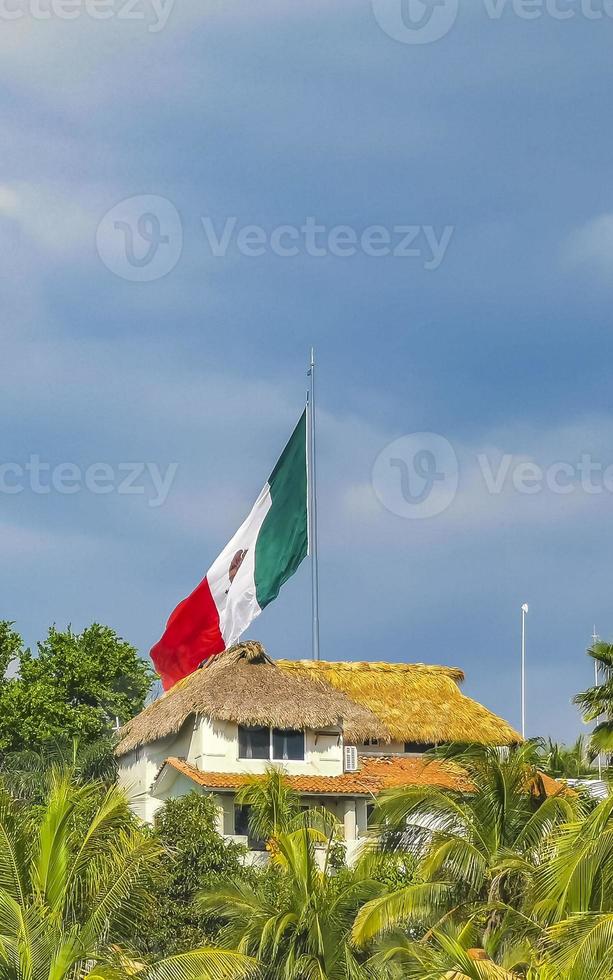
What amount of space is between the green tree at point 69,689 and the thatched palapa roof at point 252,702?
119 inches

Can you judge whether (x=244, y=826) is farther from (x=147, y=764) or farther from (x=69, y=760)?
(x=69, y=760)

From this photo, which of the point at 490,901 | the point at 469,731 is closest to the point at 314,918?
the point at 490,901

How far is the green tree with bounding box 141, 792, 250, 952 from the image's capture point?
106 feet

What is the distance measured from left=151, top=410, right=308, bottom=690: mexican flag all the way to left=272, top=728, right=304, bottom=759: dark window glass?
10.7ft

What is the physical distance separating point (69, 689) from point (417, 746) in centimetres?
1172

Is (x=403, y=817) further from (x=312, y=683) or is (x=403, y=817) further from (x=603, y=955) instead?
(x=312, y=683)

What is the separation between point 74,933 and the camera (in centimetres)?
2014

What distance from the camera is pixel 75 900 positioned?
72.6 ft

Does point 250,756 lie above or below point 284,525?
below

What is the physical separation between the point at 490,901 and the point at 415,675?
23057 millimetres

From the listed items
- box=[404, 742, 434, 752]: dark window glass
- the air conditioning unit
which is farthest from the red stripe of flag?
box=[404, 742, 434, 752]: dark window glass

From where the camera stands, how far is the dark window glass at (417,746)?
45.5m

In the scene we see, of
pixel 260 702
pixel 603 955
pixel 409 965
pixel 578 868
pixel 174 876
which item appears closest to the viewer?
pixel 603 955

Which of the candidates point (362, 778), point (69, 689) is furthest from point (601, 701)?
point (69, 689)
